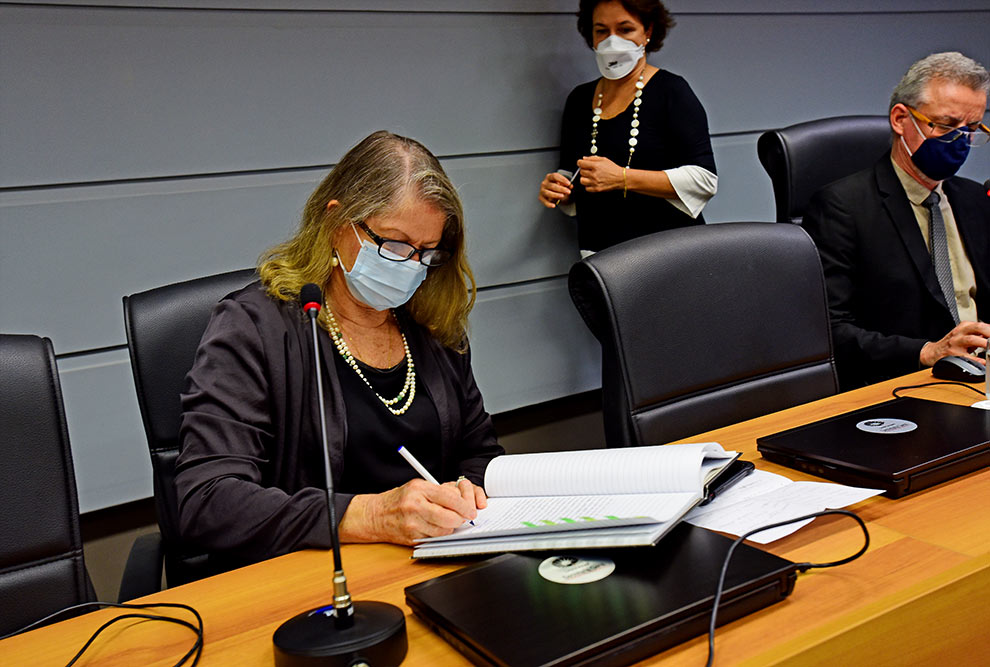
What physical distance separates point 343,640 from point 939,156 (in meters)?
1.94

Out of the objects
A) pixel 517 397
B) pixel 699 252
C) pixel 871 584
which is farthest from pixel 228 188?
pixel 871 584

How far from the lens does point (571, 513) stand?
999 millimetres

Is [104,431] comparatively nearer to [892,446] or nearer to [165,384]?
[165,384]

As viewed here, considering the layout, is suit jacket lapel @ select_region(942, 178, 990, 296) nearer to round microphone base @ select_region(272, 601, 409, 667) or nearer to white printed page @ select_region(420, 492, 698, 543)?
white printed page @ select_region(420, 492, 698, 543)

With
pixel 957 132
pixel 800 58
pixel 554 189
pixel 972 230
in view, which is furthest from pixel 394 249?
pixel 800 58

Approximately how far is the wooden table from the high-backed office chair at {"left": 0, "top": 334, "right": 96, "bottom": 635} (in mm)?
194

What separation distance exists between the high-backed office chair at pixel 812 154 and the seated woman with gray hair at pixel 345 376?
110 cm

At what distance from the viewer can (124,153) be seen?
2217 millimetres

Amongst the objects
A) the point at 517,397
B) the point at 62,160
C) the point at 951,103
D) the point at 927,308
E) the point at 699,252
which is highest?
the point at 62,160

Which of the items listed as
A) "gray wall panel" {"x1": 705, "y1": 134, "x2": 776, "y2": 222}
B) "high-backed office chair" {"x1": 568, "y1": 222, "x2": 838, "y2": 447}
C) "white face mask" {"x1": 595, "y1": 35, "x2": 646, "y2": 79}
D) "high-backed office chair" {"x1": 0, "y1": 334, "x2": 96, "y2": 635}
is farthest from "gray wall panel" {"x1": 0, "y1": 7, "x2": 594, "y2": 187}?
"high-backed office chair" {"x1": 568, "y1": 222, "x2": 838, "y2": 447}

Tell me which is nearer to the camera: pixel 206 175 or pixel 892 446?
pixel 892 446

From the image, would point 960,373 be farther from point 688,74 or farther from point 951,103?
point 688,74

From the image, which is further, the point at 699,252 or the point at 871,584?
the point at 699,252

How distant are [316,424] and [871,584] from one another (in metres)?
0.82
